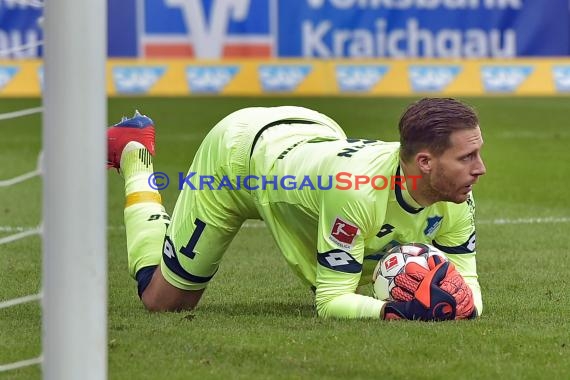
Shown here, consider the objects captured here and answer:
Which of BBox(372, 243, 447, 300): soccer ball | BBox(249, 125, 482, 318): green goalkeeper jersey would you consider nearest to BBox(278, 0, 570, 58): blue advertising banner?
BBox(249, 125, 482, 318): green goalkeeper jersey

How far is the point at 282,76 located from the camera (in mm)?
22844

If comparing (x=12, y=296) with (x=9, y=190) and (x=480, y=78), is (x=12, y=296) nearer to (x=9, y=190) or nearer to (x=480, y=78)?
(x=9, y=190)

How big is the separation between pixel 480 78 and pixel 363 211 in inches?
701

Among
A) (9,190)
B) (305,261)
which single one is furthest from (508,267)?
(9,190)

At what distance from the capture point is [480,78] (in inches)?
899

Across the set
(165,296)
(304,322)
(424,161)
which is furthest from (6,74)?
(424,161)

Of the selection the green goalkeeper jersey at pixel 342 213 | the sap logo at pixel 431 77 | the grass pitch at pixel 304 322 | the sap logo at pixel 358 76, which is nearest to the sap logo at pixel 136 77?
the sap logo at pixel 358 76

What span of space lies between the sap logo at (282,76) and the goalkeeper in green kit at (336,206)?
643 inches

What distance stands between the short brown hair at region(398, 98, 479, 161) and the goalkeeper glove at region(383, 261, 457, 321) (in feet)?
1.71

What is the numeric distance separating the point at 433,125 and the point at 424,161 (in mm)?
150

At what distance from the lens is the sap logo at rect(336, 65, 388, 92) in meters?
22.8

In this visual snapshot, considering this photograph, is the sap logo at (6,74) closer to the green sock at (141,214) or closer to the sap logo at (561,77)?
the sap logo at (561,77)

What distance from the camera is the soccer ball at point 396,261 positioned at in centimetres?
557

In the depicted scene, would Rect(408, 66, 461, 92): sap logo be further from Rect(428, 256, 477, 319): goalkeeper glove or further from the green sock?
Rect(428, 256, 477, 319): goalkeeper glove
